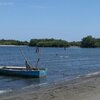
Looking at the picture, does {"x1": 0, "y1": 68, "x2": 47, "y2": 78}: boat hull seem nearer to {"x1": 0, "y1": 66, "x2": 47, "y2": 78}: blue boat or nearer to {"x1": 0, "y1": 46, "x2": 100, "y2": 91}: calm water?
{"x1": 0, "y1": 66, "x2": 47, "y2": 78}: blue boat

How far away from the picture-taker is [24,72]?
45.1 metres

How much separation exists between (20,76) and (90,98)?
24.9 m

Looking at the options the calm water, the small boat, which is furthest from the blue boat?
the calm water

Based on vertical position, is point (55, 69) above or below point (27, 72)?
below

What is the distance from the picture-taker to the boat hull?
43938 mm

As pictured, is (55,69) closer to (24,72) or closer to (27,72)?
(24,72)

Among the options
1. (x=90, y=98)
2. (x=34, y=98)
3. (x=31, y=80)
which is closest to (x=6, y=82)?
(x=31, y=80)

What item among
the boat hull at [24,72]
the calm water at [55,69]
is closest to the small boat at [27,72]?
the boat hull at [24,72]

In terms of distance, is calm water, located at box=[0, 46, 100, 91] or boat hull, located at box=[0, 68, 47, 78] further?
boat hull, located at box=[0, 68, 47, 78]

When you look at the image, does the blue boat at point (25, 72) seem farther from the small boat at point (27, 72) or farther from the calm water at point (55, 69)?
the calm water at point (55, 69)

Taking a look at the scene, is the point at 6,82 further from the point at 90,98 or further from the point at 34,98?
the point at 90,98

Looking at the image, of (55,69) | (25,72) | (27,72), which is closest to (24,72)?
(25,72)

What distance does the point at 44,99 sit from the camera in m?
22.6

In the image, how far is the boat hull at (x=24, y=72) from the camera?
144 feet
